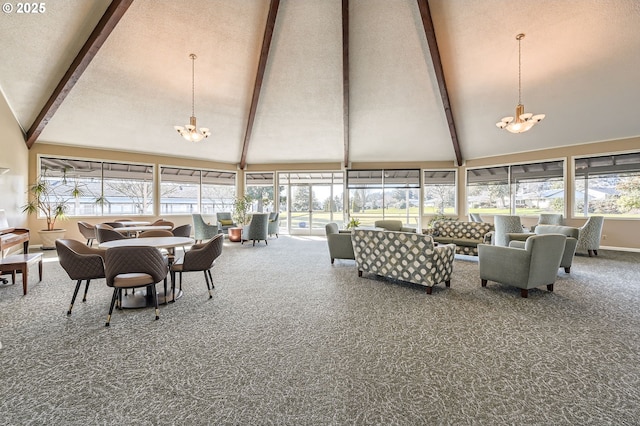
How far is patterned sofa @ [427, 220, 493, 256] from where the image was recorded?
6.17 metres

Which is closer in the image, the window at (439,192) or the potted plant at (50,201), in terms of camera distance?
the potted plant at (50,201)

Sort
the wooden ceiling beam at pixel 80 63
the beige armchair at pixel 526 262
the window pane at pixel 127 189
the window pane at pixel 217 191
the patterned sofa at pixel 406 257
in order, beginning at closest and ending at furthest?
the beige armchair at pixel 526 262, the patterned sofa at pixel 406 257, the wooden ceiling beam at pixel 80 63, the window pane at pixel 127 189, the window pane at pixel 217 191

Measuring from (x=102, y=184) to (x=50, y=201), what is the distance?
1.27 meters

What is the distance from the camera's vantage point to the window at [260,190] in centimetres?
1094

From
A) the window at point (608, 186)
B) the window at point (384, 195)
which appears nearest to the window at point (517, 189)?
the window at point (608, 186)

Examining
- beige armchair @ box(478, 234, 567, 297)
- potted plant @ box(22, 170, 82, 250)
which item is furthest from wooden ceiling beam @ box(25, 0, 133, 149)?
beige armchair @ box(478, 234, 567, 297)

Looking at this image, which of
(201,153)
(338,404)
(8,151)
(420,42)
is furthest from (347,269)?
(8,151)

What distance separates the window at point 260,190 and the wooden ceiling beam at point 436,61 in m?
6.34

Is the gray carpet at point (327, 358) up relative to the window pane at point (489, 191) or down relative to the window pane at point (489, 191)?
down

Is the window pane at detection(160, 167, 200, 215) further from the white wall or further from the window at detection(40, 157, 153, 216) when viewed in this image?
the white wall

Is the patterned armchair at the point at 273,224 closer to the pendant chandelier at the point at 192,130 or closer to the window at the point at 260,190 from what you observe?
the window at the point at 260,190

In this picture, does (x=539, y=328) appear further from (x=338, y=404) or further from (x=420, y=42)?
(x=420, y=42)

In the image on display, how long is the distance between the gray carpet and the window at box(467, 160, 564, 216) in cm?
536

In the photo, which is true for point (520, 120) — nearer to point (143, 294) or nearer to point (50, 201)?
point (143, 294)
